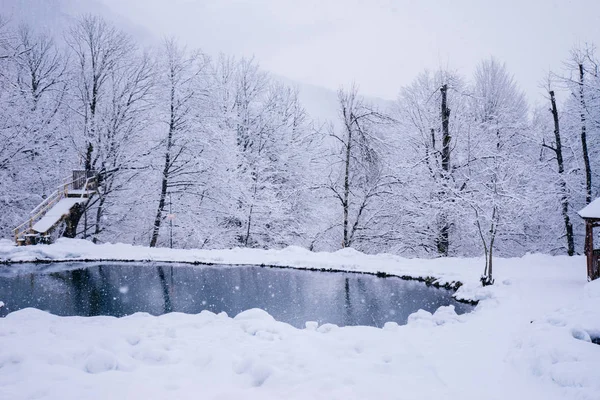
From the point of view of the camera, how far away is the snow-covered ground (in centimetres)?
418

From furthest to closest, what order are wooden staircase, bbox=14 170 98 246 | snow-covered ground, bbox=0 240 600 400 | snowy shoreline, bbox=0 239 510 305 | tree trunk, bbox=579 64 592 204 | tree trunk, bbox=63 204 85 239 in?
tree trunk, bbox=63 204 85 239 → wooden staircase, bbox=14 170 98 246 → tree trunk, bbox=579 64 592 204 → snowy shoreline, bbox=0 239 510 305 → snow-covered ground, bbox=0 240 600 400

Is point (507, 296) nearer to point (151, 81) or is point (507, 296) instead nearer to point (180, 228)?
point (180, 228)

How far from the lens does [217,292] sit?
12109mm

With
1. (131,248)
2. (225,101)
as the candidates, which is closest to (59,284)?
(131,248)

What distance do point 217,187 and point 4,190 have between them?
11.4 meters

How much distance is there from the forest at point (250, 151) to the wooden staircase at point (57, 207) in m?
0.93

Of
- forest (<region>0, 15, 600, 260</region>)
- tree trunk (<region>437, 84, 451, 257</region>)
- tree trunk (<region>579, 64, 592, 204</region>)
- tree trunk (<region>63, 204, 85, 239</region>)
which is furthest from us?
tree trunk (<region>63, 204, 85, 239</region>)

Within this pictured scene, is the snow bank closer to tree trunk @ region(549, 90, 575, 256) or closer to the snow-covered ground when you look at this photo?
tree trunk @ region(549, 90, 575, 256)

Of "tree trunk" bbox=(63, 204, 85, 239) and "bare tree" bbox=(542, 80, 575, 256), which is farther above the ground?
"bare tree" bbox=(542, 80, 575, 256)

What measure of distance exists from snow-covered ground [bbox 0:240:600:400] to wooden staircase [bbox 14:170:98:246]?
12.2 m

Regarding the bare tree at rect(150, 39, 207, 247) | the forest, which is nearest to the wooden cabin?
the forest

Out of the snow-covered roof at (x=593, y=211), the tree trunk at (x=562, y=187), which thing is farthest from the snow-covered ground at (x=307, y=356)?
the tree trunk at (x=562, y=187)

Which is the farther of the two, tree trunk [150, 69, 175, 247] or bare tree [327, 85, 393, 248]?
tree trunk [150, 69, 175, 247]

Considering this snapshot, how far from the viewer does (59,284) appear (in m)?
12.5
